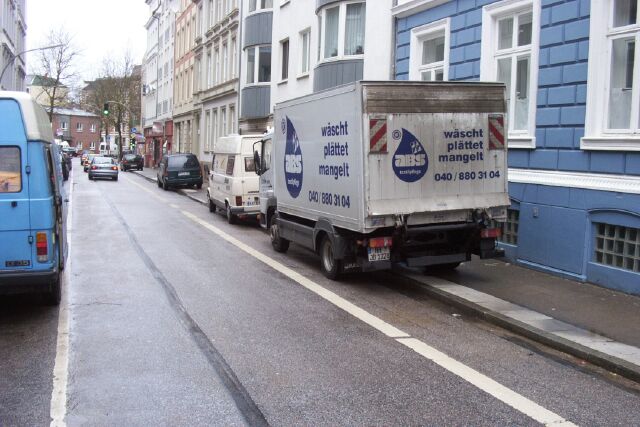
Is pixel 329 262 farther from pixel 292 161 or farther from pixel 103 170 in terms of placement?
pixel 103 170

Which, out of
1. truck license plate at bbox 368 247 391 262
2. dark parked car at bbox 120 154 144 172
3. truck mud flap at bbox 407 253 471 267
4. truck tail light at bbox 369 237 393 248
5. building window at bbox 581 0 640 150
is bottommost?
truck mud flap at bbox 407 253 471 267

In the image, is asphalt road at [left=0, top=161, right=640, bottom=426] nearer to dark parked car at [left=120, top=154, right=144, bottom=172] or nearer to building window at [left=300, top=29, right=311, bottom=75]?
building window at [left=300, top=29, right=311, bottom=75]

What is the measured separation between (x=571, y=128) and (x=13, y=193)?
7.88 meters

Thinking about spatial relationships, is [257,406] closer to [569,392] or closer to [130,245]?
[569,392]

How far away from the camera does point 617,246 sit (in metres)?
9.27

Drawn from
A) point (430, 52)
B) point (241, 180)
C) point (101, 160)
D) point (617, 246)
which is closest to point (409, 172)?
point (617, 246)

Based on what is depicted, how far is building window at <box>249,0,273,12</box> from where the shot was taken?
96.2ft

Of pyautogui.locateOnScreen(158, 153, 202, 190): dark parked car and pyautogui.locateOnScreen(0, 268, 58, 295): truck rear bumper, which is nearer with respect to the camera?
pyautogui.locateOnScreen(0, 268, 58, 295): truck rear bumper

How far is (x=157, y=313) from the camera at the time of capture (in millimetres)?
7785

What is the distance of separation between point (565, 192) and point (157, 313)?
20.8ft

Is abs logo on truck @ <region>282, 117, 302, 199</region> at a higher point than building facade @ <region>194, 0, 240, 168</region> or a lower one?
lower

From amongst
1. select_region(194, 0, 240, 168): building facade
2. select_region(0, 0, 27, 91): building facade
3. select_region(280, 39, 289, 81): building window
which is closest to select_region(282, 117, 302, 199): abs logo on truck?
select_region(280, 39, 289, 81): building window

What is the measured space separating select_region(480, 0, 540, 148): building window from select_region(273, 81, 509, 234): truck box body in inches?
69.1

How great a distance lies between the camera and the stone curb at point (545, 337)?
5.90 m
